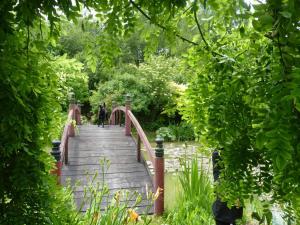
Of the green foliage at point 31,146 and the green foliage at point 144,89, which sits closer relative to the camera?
the green foliage at point 31,146

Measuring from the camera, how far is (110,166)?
6359 millimetres

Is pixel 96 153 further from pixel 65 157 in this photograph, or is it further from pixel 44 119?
pixel 44 119

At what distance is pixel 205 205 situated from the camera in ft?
13.8

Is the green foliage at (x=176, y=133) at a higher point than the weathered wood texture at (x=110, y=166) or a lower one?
higher

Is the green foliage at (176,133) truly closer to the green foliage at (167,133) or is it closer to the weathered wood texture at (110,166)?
the green foliage at (167,133)

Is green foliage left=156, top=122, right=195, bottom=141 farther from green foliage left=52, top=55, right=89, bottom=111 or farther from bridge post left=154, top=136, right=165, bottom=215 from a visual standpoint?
bridge post left=154, top=136, right=165, bottom=215

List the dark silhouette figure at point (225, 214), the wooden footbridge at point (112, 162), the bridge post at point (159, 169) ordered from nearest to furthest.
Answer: the dark silhouette figure at point (225, 214) < the bridge post at point (159, 169) < the wooden footbridge at point (112, 162)

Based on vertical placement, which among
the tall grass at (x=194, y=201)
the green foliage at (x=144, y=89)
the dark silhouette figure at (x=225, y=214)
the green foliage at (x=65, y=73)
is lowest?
the tall grass at (x=194, y=201)

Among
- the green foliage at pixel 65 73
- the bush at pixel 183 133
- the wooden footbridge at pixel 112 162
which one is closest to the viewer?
the green foliage at pixel 65 73

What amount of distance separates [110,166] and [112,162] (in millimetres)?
141

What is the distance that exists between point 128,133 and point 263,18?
7.43 meters

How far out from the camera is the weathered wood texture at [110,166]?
5652 mm

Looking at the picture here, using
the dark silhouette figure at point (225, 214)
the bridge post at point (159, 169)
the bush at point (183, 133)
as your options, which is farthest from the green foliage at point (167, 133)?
the dark silhouette figure at point (225, 214)

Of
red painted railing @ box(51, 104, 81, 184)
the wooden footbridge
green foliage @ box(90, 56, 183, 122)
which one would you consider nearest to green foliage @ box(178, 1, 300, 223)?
red painted railing @ box(51, 104, 81, 184)
